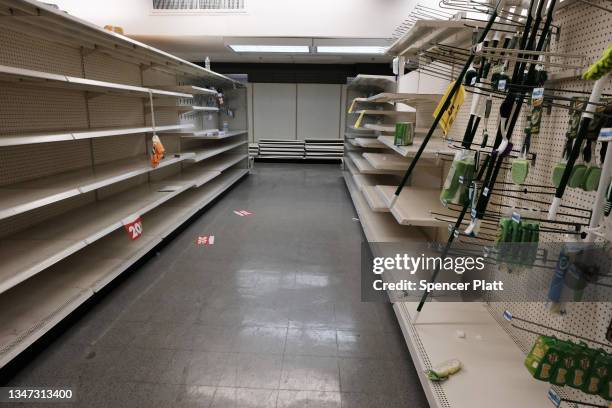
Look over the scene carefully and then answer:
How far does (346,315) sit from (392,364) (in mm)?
591

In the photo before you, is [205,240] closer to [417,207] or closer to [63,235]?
[63,235]

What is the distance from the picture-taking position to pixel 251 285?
3.15 m

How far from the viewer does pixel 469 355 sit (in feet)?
6.18

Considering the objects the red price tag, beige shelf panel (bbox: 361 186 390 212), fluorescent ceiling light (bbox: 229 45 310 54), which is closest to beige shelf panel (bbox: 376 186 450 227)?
beige shelf panel (bbox: 361 186 390 212)

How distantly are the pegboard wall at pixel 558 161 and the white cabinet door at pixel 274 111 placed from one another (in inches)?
336

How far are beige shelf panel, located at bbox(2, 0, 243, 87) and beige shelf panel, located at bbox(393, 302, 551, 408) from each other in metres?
2.77

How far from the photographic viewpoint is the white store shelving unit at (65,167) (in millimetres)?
2189

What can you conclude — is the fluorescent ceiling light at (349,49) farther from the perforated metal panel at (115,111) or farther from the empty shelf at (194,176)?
the perforated metal panel at (115,111)

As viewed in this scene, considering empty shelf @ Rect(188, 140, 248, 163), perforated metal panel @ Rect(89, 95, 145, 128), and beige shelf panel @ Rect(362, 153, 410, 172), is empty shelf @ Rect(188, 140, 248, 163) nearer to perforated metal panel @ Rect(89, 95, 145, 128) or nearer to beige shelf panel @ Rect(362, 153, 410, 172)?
perforated metal panel @ Rect(89, 95, 145, 128)

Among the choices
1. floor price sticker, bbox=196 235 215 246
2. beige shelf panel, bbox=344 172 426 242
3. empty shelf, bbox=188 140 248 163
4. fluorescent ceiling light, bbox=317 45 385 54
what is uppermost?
fluorescent ceiling light, bbox=317 45 385 54

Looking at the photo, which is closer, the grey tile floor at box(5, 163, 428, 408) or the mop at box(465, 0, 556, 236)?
the mop at box(465, 0, 556, 236)

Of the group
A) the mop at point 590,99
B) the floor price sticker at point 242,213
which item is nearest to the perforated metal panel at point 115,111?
the floor price sticker at point 242,213

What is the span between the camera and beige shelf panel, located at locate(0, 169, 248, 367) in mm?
2057

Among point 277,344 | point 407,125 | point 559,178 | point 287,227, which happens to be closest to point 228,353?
point 277,344
